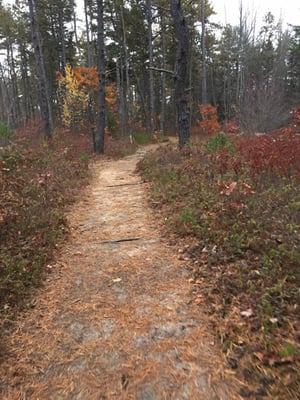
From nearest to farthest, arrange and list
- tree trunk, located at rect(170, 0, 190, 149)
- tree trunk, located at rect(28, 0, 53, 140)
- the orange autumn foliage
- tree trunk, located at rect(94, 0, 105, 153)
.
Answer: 1. tree trunk, located at rect(170, 0, 190, 149)
2. tree trunk, located at rect(28, 0, 53, 140)
3. tree trunk, located at rect(94, 0, 105, 153)
4. the orange autumn foliage

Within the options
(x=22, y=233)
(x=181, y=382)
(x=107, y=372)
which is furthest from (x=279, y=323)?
(x=22, y=233)

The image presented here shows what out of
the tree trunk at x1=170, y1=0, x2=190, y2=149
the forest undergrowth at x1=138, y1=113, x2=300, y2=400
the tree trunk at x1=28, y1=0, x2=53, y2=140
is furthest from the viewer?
the tree trunk at x1=28, y1=0, x2=53, y2=140

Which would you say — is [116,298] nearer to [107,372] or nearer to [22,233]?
[107,372]

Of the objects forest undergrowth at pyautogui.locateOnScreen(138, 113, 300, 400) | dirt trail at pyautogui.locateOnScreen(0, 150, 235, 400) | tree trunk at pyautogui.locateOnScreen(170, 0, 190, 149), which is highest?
tree trunk at pyautogui.locateOnScreen(170, 0, 190, 149)

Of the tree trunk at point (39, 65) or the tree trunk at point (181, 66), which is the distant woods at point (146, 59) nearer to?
the tree trunk at point (39, 65)

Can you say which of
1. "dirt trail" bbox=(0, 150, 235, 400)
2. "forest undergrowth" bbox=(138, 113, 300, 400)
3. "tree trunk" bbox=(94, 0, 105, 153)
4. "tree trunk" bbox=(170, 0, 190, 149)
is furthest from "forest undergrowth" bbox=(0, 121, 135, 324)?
"tree trunk" bbox=(94, 0, 105, 153)

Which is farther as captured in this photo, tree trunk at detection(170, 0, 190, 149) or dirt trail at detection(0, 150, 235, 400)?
tree trunk at detection(170, 0, 190, 149)

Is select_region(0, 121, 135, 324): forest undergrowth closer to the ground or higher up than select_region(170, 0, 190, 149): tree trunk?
closer to the ground

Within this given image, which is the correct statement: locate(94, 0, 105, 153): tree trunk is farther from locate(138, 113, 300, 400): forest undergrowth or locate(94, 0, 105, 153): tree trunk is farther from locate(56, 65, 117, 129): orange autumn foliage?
locate(138, 113, 300, 400): forest undergrowth

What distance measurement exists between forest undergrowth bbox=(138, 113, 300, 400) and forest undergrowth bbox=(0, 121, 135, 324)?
6.41ft

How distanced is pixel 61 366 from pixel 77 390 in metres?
0.30

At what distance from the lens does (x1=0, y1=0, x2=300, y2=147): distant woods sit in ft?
50.7

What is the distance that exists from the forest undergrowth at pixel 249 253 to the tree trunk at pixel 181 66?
10.7 ft

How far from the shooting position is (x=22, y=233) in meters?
4.35
